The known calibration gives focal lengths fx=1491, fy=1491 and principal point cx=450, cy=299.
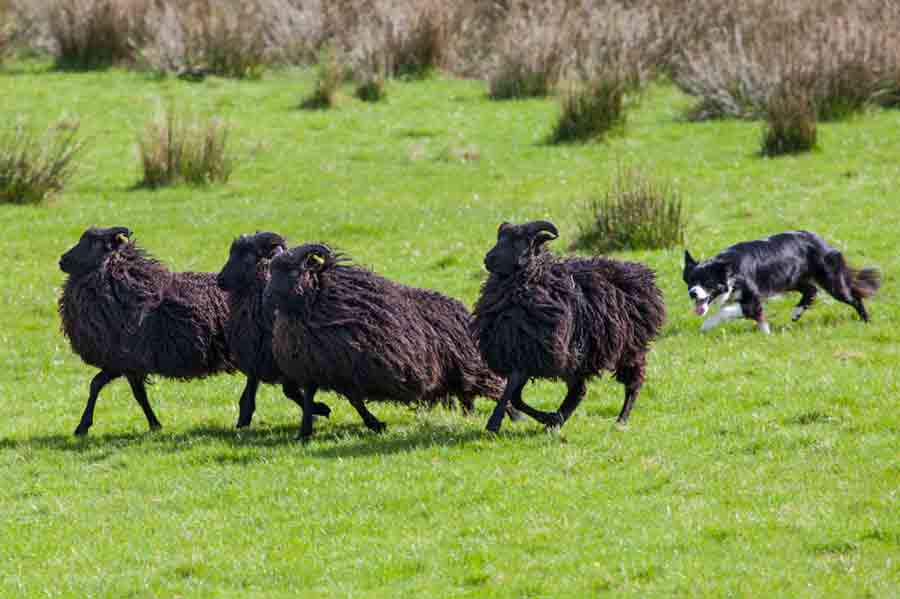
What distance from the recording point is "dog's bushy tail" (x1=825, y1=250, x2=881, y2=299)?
15406 millimetres

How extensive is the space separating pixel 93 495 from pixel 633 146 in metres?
15.9

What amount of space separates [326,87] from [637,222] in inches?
457

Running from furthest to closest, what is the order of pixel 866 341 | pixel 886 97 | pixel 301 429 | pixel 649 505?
pixel 886 97, pixel 866 341, pixel 301 429, pixel 649 505

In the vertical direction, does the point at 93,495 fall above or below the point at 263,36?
below

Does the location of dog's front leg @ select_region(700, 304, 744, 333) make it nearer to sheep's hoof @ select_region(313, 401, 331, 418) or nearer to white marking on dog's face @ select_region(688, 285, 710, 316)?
white marking on dog's face @ select_region(688, 285, 710, 316)

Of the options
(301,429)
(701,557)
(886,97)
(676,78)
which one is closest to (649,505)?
(701,557)

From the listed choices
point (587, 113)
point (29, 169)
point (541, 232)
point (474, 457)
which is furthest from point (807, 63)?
point (474, 457)

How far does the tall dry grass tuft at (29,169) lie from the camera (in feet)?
75.0

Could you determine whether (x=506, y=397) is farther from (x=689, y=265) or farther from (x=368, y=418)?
(x=689, y=265)

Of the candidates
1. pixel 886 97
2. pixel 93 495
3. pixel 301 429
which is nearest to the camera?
pixel 93 495

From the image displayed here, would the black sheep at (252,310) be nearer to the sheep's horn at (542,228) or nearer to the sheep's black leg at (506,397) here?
the sheep's black leg at (506,397)

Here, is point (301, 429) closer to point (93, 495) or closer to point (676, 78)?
point (93, 495)

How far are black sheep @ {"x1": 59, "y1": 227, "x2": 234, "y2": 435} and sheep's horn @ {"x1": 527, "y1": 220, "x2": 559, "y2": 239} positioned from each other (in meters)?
3.12

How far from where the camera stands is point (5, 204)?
22859 millimetres
